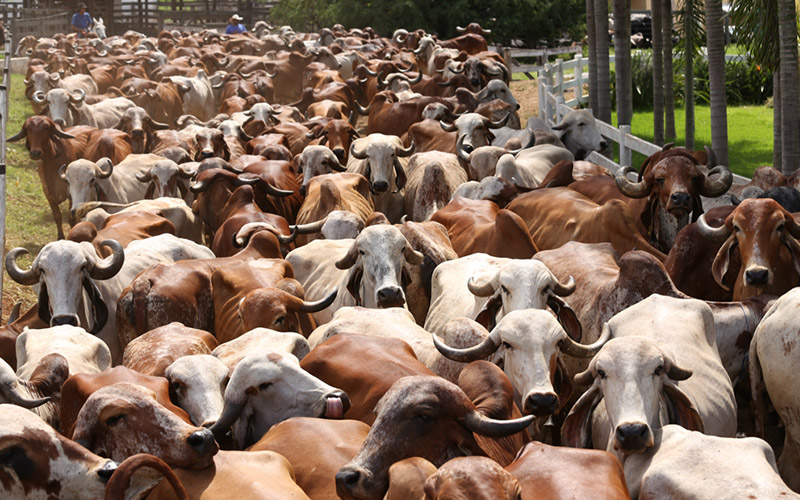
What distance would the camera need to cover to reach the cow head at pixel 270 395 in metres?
6.43

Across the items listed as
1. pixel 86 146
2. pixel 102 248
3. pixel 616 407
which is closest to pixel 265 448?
pixel 616 407

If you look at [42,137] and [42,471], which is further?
[42,137]

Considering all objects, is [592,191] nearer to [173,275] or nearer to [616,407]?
[173,275]

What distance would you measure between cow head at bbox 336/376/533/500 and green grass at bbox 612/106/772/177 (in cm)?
1376

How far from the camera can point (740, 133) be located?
22.7 metres

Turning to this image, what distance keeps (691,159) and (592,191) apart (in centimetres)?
149

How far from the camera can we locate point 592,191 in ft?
39.3

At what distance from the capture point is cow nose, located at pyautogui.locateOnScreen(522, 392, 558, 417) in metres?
6.45

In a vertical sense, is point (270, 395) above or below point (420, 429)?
below

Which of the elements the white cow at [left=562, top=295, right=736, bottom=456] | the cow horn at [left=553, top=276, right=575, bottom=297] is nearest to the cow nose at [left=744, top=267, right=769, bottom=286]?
the white cow at [left=562, top=295, right=736, bottom=456]

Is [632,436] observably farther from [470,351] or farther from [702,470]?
[470,351]

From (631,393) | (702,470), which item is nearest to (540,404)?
(631,393)

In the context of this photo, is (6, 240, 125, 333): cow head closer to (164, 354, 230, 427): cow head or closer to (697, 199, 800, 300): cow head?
(164, 354, 230, 427): cow head

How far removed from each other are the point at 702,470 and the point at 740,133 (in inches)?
727
